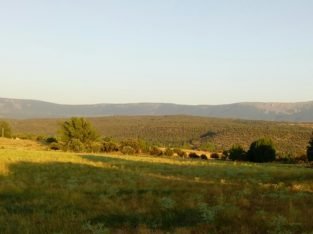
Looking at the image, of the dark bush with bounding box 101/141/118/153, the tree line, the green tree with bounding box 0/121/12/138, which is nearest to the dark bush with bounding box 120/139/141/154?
the tree line

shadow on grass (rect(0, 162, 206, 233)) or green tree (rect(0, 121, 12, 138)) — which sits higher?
shadow on grass (rect(0, 162, 206, 233))

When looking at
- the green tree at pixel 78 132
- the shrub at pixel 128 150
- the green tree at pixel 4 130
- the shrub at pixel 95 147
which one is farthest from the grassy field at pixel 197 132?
the shrub at pixel 95 147

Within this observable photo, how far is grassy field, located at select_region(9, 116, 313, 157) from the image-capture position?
11700cm

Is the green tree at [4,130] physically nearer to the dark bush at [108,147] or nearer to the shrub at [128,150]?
the dark bush at [108,147]

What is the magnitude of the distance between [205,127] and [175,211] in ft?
493

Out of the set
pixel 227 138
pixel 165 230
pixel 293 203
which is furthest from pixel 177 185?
pixel 227 138

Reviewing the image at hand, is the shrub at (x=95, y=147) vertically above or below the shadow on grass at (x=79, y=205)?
below

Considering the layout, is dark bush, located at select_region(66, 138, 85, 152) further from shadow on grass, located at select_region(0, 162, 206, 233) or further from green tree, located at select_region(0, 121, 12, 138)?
shadow on grass, located at select_region(0, 162, 206, 233)

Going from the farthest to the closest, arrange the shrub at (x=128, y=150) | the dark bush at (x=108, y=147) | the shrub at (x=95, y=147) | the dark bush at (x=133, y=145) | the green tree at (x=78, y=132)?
the green tree at (x=78, y=132), the dark bush at (x=133, y=145), the dark bush at (x=108, y=147), the shrub at (x=95, y=147), the shrub at (x=128, y=150)

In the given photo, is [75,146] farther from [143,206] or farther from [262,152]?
[143,206]

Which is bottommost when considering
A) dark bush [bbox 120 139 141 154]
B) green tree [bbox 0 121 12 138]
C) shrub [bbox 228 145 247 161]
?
shrub [bbox 228 145 247 161]

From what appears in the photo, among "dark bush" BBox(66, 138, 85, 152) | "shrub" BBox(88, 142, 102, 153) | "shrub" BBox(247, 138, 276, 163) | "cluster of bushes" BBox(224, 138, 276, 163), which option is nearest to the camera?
"dark bush" BBox(66, 138, 85, 152)

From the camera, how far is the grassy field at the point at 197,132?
384 feet

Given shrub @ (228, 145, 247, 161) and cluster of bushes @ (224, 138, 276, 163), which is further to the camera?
shrub @ (228, 145, 247, 161)
